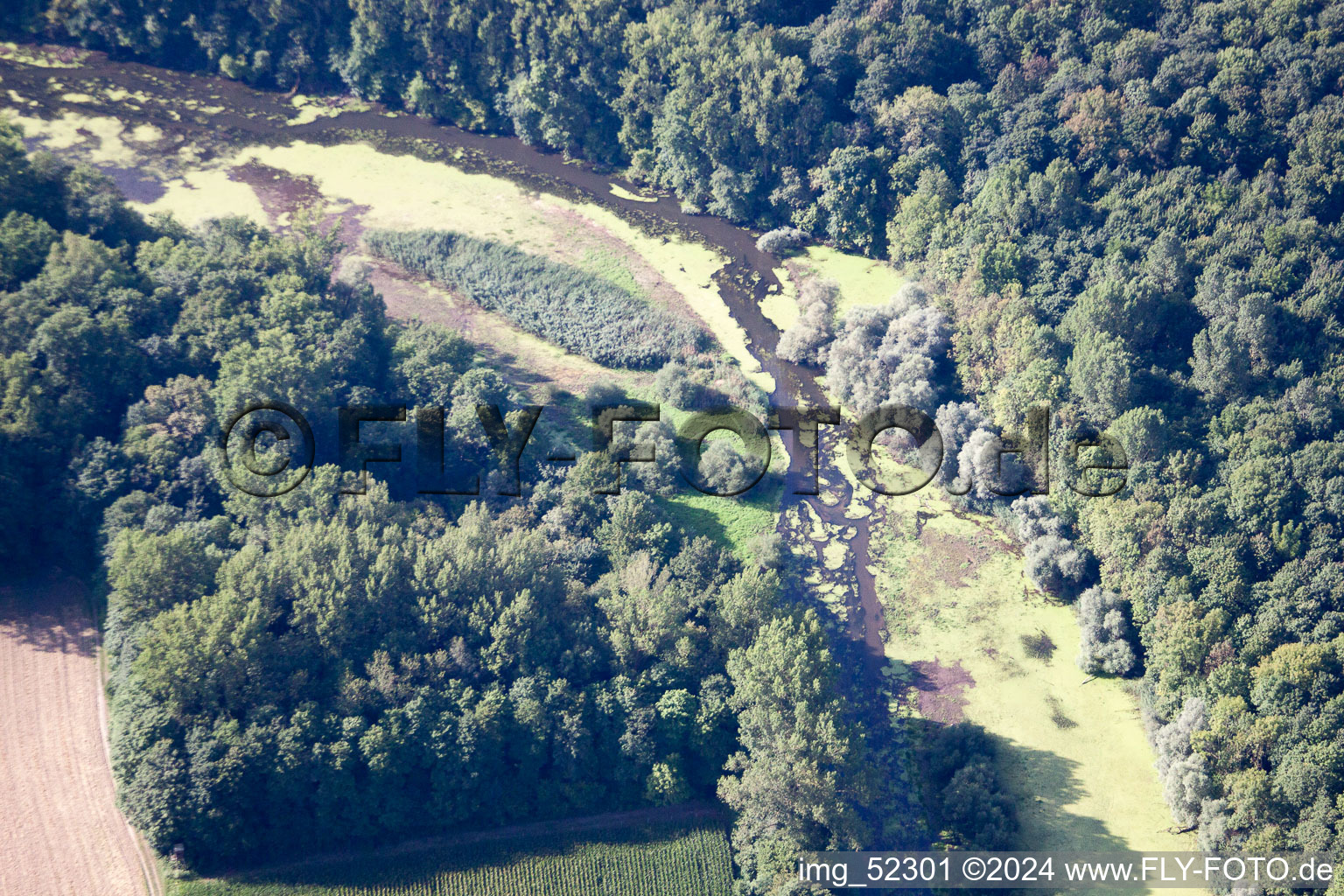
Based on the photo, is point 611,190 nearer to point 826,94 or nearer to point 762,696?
point 826,94

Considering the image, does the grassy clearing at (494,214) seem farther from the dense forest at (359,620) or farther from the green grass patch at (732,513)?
the dense forest at (359,620)

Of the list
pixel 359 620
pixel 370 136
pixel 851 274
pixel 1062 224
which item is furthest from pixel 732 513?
pixel 370 136

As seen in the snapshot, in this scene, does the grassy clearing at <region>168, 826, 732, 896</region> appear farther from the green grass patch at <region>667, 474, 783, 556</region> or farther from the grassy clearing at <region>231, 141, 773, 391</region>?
the grassy clearing at <region>231, 141, 773, 391</region>

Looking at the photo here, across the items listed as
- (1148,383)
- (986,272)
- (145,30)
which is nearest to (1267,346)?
(1148,383)

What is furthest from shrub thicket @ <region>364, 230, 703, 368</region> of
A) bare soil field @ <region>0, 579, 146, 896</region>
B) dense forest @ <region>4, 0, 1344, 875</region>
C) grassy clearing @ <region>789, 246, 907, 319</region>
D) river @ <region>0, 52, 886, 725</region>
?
bare soil field @ <region>0, 579, 146, 896</region>

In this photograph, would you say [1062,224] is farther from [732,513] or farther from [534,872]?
[534,872]

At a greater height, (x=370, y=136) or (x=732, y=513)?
(x=370, y=136)
